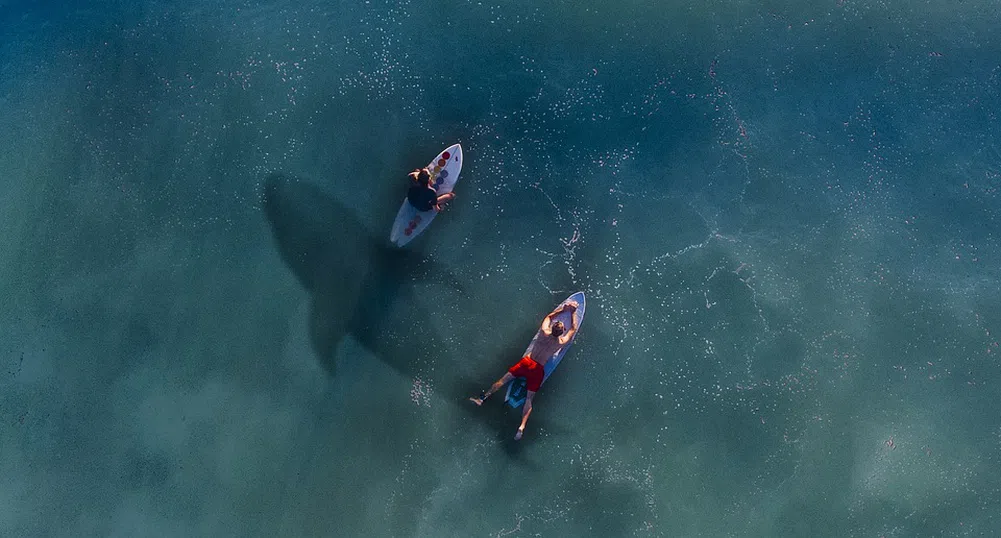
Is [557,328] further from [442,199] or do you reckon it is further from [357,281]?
[357,281]

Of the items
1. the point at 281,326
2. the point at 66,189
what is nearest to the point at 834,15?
the point at 281,326

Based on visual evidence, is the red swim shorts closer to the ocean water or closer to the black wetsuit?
the ocean water

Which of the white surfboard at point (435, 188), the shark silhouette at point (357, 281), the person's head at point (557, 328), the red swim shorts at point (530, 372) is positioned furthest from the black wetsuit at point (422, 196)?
the red swim shorts at point (530, 372)

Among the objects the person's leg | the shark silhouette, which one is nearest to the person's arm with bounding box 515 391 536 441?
the person's leg

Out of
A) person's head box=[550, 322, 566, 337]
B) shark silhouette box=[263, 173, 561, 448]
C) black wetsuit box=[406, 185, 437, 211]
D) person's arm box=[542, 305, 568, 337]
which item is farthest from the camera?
shark silhouette box=[263, 173, 561, 448]

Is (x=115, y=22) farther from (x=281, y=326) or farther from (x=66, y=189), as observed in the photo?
(x=281, y=326)

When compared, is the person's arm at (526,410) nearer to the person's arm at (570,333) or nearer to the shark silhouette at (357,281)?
the shark silhouette at (357,281)

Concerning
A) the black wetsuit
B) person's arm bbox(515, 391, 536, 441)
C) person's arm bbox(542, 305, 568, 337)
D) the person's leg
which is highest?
the black wetsuit
